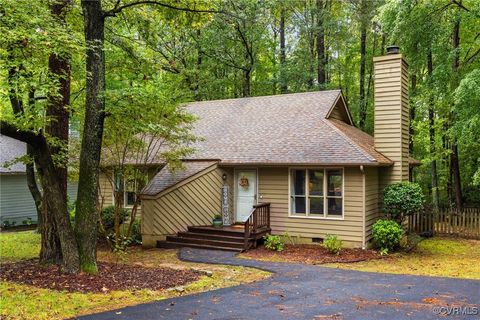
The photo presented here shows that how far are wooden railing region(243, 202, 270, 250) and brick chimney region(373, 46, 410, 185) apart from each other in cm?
413

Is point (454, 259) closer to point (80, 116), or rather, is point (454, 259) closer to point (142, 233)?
point (142, 233)

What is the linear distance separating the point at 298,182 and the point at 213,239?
339cm

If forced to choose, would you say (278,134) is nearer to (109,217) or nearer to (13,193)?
(109,217)

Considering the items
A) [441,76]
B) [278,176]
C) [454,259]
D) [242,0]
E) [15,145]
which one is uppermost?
[242,0]

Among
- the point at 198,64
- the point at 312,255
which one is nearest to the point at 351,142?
the point at 312,255

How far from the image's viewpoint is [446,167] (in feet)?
73.4

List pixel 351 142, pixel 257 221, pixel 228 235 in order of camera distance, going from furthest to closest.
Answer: pixel 257 221, pixel 228 235, pixel 351 142

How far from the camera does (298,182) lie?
13312 millimetres

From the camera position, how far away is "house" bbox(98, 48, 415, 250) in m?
12.4

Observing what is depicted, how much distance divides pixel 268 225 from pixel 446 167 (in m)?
14.1

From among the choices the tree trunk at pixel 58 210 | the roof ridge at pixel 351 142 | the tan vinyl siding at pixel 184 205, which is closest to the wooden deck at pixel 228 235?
the tan vinyl siding at pixel 184 205

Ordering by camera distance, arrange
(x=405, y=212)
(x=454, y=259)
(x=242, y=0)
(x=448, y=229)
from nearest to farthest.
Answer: (x=454, y=259) → (x=405, y=212) → (x=448, y=229) → (x=242, y=0)

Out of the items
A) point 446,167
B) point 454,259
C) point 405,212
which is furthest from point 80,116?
point 446,167

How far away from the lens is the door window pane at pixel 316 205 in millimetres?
12883
